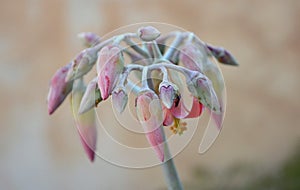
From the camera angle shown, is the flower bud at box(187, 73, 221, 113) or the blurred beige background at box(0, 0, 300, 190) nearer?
the flower bud at box(187, 73, 221, 113)

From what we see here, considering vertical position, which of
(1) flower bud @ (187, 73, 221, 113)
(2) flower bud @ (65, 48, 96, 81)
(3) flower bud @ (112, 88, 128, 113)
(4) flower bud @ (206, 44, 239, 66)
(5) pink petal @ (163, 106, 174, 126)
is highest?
(2) flower bud @ (65, 48, 96, 81)

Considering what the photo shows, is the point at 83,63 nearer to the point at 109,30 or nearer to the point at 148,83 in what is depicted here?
the point at 148,83

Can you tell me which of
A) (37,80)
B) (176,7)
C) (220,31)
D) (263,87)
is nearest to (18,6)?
(37,80)

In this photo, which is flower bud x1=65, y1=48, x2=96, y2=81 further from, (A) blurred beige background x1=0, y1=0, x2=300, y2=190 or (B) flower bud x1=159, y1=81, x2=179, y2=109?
(A) blurred beige background x1=0, y1=0, x2=300, y2=190

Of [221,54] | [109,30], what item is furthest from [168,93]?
[109,30]

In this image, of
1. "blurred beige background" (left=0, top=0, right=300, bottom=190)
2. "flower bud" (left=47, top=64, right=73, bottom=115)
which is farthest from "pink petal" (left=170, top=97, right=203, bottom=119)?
"blurred beige background" (left=0, top=0, right=300, bottom=190)

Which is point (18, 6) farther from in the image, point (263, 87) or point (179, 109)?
point (179, 109)
